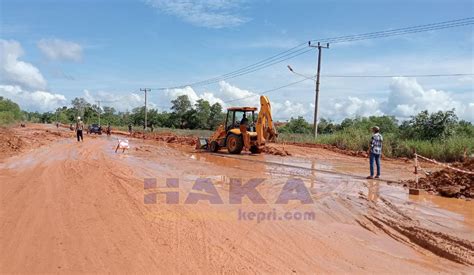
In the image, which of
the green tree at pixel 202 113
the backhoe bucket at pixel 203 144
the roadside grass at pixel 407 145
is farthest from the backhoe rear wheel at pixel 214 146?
the green tree at pixel 202 113

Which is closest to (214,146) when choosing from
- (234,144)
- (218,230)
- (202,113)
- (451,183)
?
(234,144)

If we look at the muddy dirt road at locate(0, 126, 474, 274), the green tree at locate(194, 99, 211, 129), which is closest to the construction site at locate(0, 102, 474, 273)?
the muddy dirt road at locate(0, 126, 474, 274)

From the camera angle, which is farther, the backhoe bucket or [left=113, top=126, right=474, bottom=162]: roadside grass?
the backhoe bucket

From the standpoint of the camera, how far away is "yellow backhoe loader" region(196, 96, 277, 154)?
19.8 m

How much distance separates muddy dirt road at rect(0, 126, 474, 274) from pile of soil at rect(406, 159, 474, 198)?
24.4 inches

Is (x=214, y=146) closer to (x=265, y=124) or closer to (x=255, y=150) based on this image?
(x=255, y=150)

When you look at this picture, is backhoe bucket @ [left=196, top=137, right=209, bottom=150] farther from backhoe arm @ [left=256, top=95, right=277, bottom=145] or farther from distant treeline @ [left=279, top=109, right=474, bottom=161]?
distant treeline @ [left=279, top=109, right=474, bottom=161]

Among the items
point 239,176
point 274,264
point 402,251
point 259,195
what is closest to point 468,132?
point 239,176

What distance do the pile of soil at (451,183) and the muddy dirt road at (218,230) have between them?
0.62 metres

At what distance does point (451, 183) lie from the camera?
11117mm

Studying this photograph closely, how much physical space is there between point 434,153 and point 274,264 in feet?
60.6

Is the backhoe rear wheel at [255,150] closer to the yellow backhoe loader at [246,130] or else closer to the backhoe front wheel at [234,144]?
the yellow backhoe loader at [246,130]

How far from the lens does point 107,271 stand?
15.2 feet

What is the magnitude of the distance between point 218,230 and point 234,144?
15.3m
